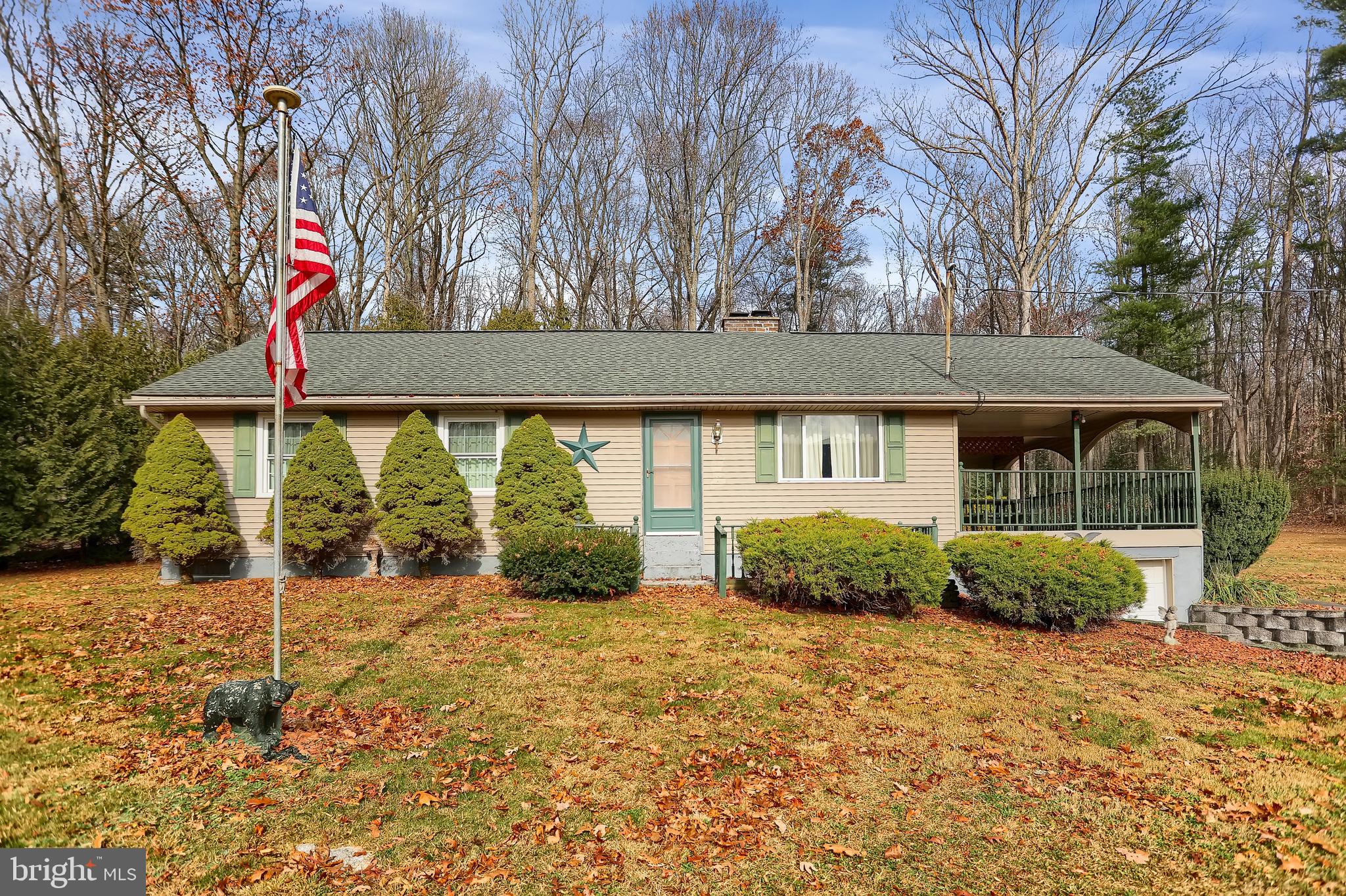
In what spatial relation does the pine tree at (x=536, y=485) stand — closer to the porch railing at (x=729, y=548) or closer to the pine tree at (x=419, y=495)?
the pine tree at (x=419, y=495)

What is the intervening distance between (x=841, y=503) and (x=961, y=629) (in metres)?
3.44

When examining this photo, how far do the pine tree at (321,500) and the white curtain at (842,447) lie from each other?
7799 mm

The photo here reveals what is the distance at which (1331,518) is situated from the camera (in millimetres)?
22547

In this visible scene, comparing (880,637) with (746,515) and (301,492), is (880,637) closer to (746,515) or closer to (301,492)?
(746,515)

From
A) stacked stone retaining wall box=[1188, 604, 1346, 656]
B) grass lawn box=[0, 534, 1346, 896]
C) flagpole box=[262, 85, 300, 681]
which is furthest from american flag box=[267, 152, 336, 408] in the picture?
stacked stone retaining wall box=[1188, 604, 1346, 656]

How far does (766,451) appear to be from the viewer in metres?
11.5

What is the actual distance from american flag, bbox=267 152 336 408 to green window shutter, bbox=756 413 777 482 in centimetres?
759

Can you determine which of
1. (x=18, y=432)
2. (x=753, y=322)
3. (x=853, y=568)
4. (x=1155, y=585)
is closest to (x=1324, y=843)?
(x=853, y=568)

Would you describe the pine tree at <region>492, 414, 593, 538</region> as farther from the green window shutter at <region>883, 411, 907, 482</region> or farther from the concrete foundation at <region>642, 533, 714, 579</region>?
the green window shutter at <region>883, 411, 907, 482</region>

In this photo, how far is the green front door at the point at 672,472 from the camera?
1144cm

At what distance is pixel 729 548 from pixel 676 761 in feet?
21.0

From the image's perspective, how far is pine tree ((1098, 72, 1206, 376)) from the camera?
21094 mm

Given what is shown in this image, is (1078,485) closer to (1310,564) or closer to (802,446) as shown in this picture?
(802,446)

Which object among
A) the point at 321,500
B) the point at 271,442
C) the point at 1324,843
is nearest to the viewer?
the point at 1324,843
